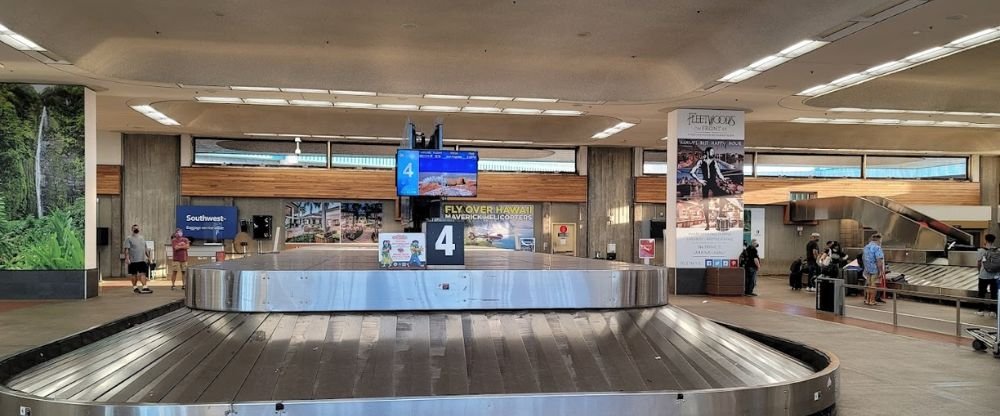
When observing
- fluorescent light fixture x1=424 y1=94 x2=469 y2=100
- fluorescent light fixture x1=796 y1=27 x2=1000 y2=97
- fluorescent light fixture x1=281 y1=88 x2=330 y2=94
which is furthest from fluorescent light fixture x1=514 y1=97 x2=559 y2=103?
fluorescent light fixture x1=796 y1=27 x2=1000 y2=97

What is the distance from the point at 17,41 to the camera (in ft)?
40.5

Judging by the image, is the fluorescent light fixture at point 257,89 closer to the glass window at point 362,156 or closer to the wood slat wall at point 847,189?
the glass window at point 362,156

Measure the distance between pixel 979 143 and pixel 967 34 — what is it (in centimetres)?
1859

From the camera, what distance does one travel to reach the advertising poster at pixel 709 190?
18.6m

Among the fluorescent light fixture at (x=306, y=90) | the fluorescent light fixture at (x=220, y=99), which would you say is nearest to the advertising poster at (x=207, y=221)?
the fluorescent light fixture at (x=220, y=99)

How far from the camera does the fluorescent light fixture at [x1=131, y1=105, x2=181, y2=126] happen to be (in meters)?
18.9

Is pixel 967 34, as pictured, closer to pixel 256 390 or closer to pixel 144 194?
pixel 256 390

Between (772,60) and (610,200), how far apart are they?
1434 cm

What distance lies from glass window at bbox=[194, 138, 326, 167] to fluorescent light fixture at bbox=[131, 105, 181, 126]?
9.84 ft

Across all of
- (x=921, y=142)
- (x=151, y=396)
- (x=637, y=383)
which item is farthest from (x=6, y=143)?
(x=921, y=142)

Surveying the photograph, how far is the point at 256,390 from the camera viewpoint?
476cm

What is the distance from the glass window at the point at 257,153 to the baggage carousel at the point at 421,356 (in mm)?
18790

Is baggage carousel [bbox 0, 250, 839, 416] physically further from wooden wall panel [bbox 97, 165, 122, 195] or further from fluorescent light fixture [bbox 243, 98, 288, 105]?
wooden wall panel [bbox 97, 165, 122, 195]

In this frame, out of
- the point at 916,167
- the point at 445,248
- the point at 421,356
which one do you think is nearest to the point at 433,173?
the point at 445,248
